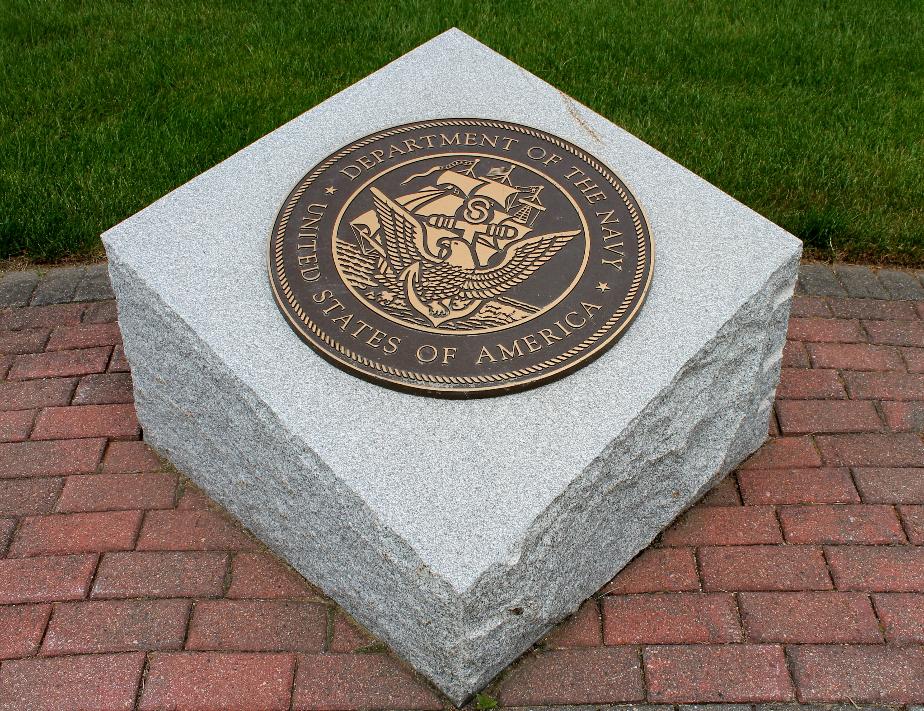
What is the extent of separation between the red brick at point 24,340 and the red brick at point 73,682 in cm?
133

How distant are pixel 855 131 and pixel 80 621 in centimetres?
391

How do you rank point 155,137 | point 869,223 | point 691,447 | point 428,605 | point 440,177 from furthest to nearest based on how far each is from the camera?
point 155,137, point 869,223, point 440,177, point 691,447, point 428,605

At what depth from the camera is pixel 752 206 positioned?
14.4ft

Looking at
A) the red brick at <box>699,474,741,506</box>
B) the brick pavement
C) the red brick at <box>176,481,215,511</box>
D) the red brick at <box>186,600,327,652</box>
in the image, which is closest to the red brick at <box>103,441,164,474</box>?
the brick pavement

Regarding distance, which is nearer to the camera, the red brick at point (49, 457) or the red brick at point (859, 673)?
the red brick at point (859, 673)

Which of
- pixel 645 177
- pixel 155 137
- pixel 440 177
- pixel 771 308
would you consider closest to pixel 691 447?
pixel 771 308

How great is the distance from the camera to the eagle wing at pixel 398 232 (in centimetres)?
304

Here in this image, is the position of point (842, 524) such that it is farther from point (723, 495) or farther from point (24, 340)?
point (24, 340)

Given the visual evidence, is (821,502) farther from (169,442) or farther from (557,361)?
(169,442)

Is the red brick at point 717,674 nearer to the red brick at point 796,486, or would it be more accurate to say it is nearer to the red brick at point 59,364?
the red brick at point 796,486

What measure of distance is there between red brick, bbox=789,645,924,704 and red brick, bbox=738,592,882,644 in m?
0.04

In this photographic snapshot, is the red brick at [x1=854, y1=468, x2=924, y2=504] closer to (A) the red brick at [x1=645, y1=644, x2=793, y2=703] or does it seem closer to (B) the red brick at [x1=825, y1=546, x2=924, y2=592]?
(B) the red brick at [x1=825, y1=546, x2=924, y2=592]

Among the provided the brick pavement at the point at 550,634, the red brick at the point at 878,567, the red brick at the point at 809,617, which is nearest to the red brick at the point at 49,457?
the brick pavement at the point at 550,634

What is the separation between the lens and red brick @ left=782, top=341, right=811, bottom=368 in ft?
12.1
